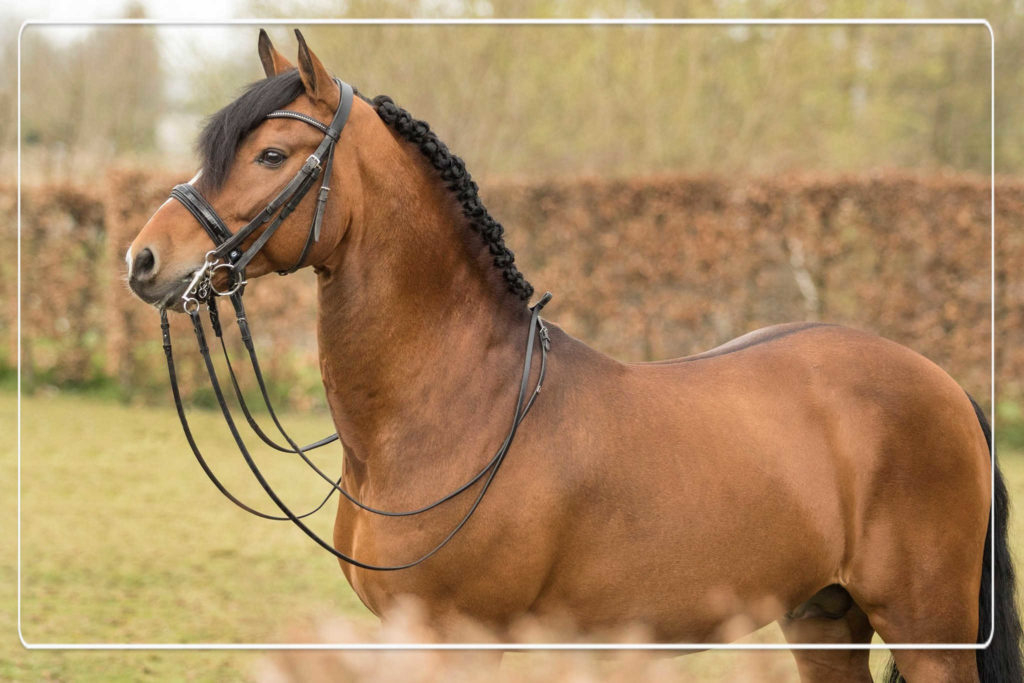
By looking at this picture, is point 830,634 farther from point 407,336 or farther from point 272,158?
point 272,158

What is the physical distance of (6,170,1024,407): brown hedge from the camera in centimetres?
1014

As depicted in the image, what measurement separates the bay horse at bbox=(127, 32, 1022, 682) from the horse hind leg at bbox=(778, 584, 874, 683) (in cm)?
15

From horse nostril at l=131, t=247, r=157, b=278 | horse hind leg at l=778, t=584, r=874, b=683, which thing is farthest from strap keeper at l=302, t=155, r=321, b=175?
horse hind leg at l=778, t=584, r=874, b=683

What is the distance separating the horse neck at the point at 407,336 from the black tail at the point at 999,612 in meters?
2.08

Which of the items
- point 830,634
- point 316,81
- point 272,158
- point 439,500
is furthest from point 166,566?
point 316,81

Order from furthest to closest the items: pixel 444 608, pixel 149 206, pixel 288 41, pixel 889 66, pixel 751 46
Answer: pixel 889 66, pixel 751 46, pixel 288 41, pixel 149 206, pixel 444 608

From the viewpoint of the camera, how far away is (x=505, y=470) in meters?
2.88

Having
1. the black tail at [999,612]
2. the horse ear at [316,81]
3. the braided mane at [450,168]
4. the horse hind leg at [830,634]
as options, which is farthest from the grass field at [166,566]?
the horse ear at [316,81]

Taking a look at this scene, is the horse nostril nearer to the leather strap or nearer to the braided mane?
the leather strap

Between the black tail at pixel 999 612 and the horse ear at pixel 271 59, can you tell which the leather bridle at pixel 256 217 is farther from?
the black tail at pixel 999 612

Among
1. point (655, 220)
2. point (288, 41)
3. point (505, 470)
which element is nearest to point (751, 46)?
point (655, 220)

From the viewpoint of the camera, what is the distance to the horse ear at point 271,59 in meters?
2.91

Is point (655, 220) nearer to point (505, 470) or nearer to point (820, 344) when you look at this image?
point (820, 344)

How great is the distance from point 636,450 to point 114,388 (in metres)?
9.73
